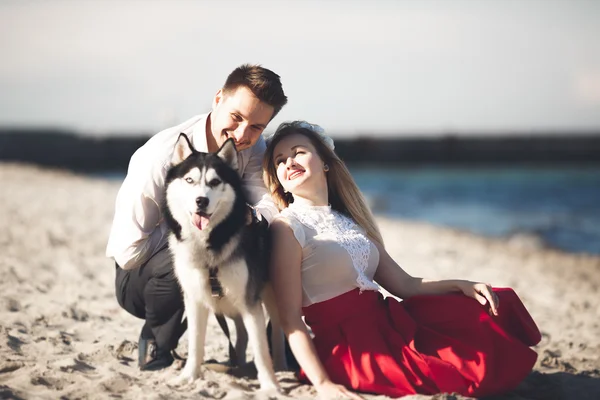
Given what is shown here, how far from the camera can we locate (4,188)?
13547 millimetres

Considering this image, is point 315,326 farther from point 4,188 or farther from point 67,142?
point 67,142

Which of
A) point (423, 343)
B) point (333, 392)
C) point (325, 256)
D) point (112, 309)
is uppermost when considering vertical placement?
point (325, 256)

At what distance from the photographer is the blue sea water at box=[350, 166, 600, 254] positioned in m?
14.2

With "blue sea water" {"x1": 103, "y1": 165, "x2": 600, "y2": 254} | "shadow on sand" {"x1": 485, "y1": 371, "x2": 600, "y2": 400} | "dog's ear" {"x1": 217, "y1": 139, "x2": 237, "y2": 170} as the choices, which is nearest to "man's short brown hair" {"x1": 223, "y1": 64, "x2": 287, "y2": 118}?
"dog's ear" {"x1": 217, "y1": 139, "x2": 237, "y2": 170}

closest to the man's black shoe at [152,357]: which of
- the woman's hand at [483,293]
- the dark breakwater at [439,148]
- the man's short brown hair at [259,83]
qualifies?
the man's short brown hair at [259,83]

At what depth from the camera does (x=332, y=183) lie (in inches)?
149

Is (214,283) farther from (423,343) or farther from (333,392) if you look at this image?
(423,343)

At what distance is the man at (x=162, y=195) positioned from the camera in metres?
3.53

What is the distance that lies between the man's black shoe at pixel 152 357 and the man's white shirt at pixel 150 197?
20.5 inches

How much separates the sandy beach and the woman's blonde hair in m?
1.08

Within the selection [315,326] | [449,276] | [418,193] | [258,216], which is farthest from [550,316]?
[418,193]

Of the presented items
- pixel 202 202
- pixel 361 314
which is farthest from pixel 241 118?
pixel 361 314

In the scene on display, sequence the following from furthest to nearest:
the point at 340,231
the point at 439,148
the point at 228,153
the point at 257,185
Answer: the point at 439,148
the point at 257,185
the point at 340,231
the point at 228,153

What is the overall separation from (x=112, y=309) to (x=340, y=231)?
2.74m
